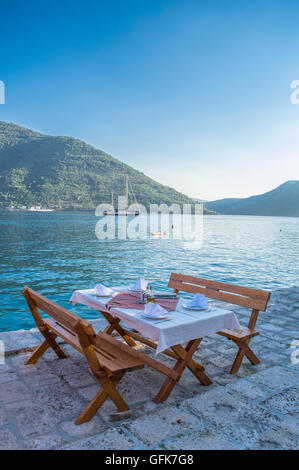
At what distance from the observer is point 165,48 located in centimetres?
2070

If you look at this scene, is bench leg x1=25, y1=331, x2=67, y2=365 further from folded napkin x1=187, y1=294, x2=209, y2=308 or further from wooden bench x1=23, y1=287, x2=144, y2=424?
folded napkin x1=187, y1=294, x2=209, y2=308

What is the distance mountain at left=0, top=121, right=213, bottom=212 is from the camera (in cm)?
9494

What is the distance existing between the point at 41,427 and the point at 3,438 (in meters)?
0.28

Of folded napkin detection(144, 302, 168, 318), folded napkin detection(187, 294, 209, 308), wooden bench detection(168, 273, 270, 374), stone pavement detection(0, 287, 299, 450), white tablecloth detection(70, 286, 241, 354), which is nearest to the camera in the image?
stone pavement detection(0, 287, 299, 450)

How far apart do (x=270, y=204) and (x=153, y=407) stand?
176 meters

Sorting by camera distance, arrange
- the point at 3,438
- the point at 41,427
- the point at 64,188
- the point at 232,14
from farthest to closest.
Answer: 1. the point at 64,188
2. the point at 232,14
3. the point at 41,427
4. the point at 3,438

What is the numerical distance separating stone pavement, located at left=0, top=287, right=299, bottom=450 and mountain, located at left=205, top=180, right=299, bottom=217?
16562 centimetres

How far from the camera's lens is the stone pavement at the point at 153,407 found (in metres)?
2.32

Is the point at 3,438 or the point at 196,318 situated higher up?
the point at 196,318

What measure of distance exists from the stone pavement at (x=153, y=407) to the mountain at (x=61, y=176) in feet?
320

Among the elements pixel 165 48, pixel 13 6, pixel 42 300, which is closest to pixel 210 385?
pixel 42 300

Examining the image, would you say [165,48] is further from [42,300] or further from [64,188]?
[64,188]

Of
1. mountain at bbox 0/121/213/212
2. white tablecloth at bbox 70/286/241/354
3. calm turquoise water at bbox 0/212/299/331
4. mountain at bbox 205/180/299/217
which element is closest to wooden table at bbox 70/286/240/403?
white tablecloth at bbox 70/286/241/354

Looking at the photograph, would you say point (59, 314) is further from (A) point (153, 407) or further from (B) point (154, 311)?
(A) point (153, 407)
